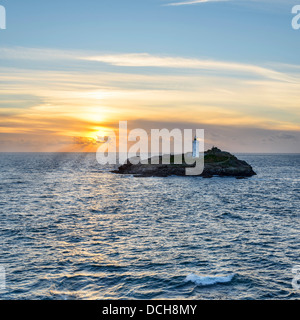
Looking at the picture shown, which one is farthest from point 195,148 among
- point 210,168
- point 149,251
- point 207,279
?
point 207,279

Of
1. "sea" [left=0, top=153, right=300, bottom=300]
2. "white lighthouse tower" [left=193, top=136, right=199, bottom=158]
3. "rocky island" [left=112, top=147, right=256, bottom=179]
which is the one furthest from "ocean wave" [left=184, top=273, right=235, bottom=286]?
"white lighthouse tower" [left=193, top=136, right=199, bottom=158]

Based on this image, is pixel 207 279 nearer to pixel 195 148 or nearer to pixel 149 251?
pixel 149 251

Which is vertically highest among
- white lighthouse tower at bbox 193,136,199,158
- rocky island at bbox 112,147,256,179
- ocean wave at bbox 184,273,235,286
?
white lighthouse tower at bbox 193,136,199,158

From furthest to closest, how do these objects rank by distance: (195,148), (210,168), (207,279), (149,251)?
(195,148)
(210,168)
(149,251)
(207,279)

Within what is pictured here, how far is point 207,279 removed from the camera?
80.4 ft

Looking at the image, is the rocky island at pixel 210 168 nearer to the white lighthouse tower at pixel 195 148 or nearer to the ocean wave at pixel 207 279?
the white lighthouse tower at pixel 195 148

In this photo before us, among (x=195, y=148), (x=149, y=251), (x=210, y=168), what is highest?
(x=195, y=148)

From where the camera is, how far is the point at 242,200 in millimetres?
64688

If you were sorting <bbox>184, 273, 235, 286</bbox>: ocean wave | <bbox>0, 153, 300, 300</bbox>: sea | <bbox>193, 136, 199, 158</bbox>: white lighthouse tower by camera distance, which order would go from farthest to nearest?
<bbox>193, 136, 199, 158</bbox>: white lighthouse tower < <bbox>184, 273, 235, 286</bbox>: ocean wave < <bbox>0, 153, 300, 300</bbox>: sea

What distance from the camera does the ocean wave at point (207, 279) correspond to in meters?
24.0

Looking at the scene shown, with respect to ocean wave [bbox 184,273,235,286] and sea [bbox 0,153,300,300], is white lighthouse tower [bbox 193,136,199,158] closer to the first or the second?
sea [bbox 0,153,300,300]

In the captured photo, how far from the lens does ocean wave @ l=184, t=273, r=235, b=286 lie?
78.9 ft

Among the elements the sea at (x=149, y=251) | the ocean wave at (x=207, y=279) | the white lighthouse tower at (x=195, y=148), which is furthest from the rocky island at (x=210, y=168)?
the ocean wave at (x=207, y=279)

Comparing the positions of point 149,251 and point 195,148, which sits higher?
point 195,148
